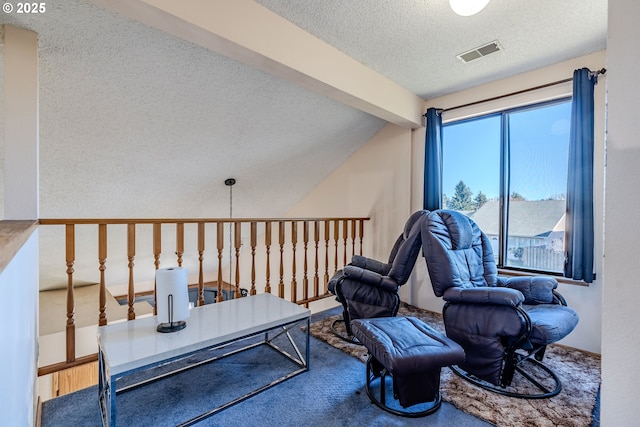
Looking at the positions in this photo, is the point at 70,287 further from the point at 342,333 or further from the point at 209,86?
the point at 342,333

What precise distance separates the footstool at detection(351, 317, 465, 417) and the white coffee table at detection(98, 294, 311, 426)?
1.72 ft

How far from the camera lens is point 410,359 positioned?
1.55m

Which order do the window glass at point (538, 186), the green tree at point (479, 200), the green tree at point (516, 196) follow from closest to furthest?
the window glass at point (538, 186) < the green tree at point (516, 196) < the green tree at point (479, 200)

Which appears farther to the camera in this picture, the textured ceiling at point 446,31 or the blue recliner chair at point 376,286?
the blue recliner chair at point 376,286

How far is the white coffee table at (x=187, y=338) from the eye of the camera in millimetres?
1403

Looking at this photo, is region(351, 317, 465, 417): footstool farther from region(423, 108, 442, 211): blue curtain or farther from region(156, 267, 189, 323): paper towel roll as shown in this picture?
region(423, 108, 442, 211): blue curtain

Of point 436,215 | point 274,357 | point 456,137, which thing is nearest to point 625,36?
point 436,215

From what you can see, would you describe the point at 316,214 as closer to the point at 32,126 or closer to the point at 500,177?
the point at 500,177

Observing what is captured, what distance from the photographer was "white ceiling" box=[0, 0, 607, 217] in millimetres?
1958

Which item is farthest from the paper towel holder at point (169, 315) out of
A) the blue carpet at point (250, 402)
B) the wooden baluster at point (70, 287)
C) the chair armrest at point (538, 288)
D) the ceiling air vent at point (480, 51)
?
the ceiling air vent at point (480, 51)

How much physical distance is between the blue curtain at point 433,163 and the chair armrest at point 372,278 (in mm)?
1284

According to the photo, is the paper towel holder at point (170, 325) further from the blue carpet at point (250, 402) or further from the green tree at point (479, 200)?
the green tree at point (479, 200)

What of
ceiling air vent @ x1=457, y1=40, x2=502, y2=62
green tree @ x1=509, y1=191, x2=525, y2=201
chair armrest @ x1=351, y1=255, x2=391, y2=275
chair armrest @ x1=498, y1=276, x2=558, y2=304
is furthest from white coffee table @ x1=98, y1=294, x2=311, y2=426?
ceiling air vent @ x1=457, y1=40, x2=502, y2=62

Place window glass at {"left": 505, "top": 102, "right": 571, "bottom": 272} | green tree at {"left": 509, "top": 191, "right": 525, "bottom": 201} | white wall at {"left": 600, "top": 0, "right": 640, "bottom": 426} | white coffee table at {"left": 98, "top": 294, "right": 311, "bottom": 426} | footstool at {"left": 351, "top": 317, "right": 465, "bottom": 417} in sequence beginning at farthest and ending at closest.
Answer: green tree at {"left": 509, "top": 191, "right": 525, "bottom": 201}, window glass at {"left": 505, "top": 102, "right": 571, "bottom": 272}, footstool at {"left": 351, "top": 317, "right": 465, "bottom": 417}, white coffee table at {"left": 98, "top": 294, "right": 311, "bottom": 426}, white wall at {"left": 600, "top": 0, "right": 640, "bottom": 426}
